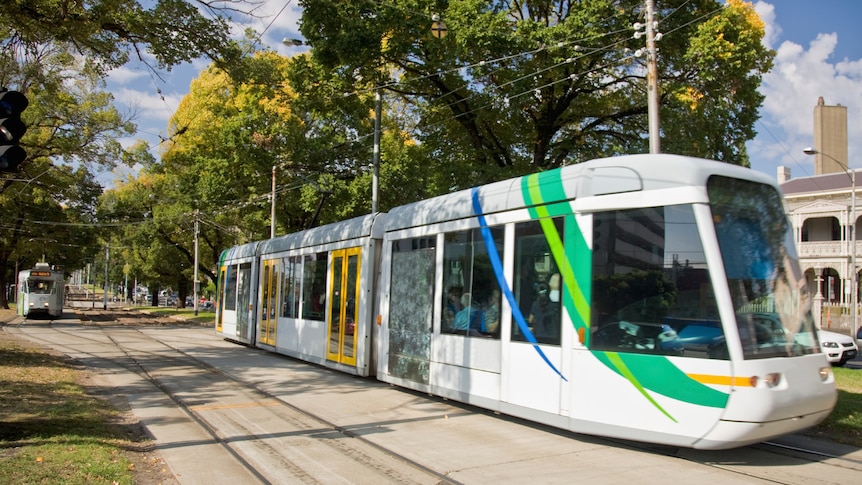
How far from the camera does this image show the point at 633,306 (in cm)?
699

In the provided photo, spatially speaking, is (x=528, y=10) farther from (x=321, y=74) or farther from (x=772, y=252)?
(x=772, y=252)

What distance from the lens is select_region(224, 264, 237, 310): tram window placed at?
2133cm

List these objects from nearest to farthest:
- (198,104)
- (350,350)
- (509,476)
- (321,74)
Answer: (509,476) < (350,350) < (321,74) < (198,104)

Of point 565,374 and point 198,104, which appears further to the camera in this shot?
point 198,104

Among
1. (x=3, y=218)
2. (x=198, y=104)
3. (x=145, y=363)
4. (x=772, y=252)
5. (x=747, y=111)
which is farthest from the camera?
(x=3, y=218)

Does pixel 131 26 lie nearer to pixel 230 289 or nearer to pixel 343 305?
pixel 343 305

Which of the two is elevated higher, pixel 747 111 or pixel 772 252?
pixel 747 111

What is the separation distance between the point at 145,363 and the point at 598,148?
14.6 meters

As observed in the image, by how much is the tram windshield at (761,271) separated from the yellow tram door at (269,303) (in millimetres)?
12481

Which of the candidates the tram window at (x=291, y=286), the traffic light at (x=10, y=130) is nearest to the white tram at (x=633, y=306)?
the traffic light at (x=10, y=130)

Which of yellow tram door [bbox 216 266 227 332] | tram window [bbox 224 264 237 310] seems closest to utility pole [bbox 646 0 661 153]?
tram window [bbox 224 264 237 310]

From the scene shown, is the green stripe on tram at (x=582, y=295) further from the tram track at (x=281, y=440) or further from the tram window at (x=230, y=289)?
the tram window at (x=230, y=289)

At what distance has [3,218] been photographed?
40750 mm

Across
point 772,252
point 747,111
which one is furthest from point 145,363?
point 747,111
